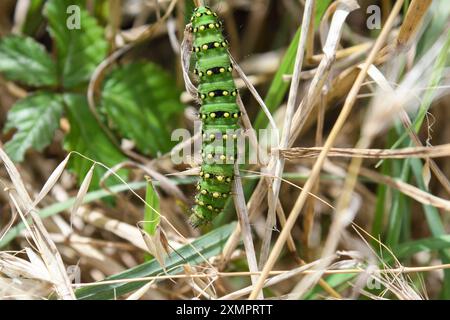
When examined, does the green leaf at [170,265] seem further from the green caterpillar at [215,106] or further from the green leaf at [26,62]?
the green leaf at [26,62]

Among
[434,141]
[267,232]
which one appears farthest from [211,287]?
[434,141]

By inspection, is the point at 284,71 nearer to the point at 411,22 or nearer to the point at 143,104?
the point at 411,22

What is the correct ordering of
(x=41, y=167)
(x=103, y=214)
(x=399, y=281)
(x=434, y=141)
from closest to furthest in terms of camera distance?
(x=399, y=281) < (x=103, y=214) < (x=41, y=167) < (x=434, y=141)

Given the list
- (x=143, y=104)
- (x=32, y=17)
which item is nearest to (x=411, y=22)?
(x=143, y=104)

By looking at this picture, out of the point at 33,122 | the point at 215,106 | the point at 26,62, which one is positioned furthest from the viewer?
the point at 26,62

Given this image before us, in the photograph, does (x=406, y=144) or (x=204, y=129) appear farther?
(x=406, y=144)

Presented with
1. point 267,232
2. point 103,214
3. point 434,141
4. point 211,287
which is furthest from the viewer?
point 434,141
